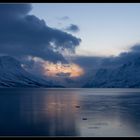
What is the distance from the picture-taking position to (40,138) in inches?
103

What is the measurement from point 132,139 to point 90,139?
15.7 inches

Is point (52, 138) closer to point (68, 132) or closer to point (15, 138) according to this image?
point (15, 138)

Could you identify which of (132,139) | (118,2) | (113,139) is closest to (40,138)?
(113,139)

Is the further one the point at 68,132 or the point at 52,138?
the point at 68,132

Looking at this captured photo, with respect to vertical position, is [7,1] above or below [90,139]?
above

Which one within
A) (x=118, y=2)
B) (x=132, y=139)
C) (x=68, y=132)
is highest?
(x=68, y=132)

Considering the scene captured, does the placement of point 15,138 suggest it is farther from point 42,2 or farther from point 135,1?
point 135,1

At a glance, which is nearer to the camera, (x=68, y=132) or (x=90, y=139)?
(x=90, y=139)

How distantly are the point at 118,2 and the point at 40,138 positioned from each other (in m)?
1.51

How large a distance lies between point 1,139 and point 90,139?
2.82 feet

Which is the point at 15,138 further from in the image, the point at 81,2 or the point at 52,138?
the point at 81,2

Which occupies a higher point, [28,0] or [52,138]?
[28,0]

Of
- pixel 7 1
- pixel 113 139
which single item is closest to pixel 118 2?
pixel 7 1

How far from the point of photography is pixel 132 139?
2.62 meters
